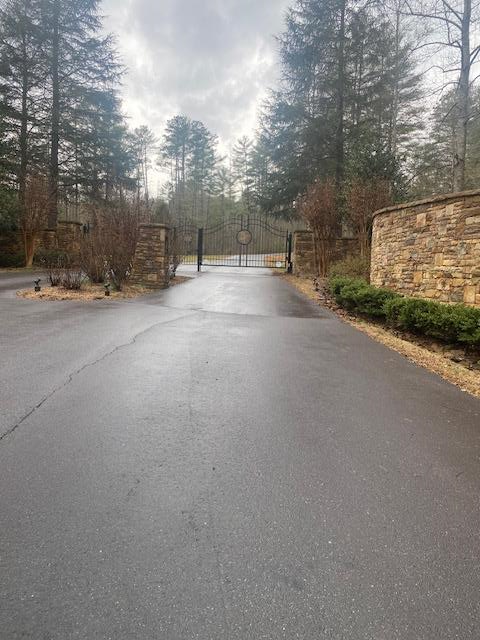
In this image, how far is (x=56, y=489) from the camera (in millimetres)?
2012

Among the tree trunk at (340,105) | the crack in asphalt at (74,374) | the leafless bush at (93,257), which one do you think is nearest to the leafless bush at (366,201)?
the tree trunk at (340,105)

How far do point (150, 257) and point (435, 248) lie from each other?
7751 mm

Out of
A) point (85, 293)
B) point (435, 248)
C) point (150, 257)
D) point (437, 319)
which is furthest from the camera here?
point (150, 257)

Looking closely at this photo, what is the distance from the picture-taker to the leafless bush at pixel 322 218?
14.3 meters

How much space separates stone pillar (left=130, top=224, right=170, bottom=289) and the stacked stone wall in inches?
246

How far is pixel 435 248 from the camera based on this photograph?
695 cm

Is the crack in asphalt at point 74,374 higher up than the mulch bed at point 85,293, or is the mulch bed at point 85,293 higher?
the mulch bed at point 85,293

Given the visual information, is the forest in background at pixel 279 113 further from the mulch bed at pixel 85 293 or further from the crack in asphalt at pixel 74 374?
the crack in asphalt at pixel 74 374

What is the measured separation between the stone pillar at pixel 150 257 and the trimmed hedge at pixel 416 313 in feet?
17.8

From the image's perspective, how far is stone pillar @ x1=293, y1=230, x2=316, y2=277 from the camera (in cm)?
1609

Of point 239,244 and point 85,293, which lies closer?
point 85,293

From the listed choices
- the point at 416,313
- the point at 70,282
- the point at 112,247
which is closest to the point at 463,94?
the point at 416,313

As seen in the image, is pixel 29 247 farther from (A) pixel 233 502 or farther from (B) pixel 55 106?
(A) pixel 233 502

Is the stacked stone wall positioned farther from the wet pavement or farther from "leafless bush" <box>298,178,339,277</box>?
"leafless bush" <box>298,178,339,277</box>
